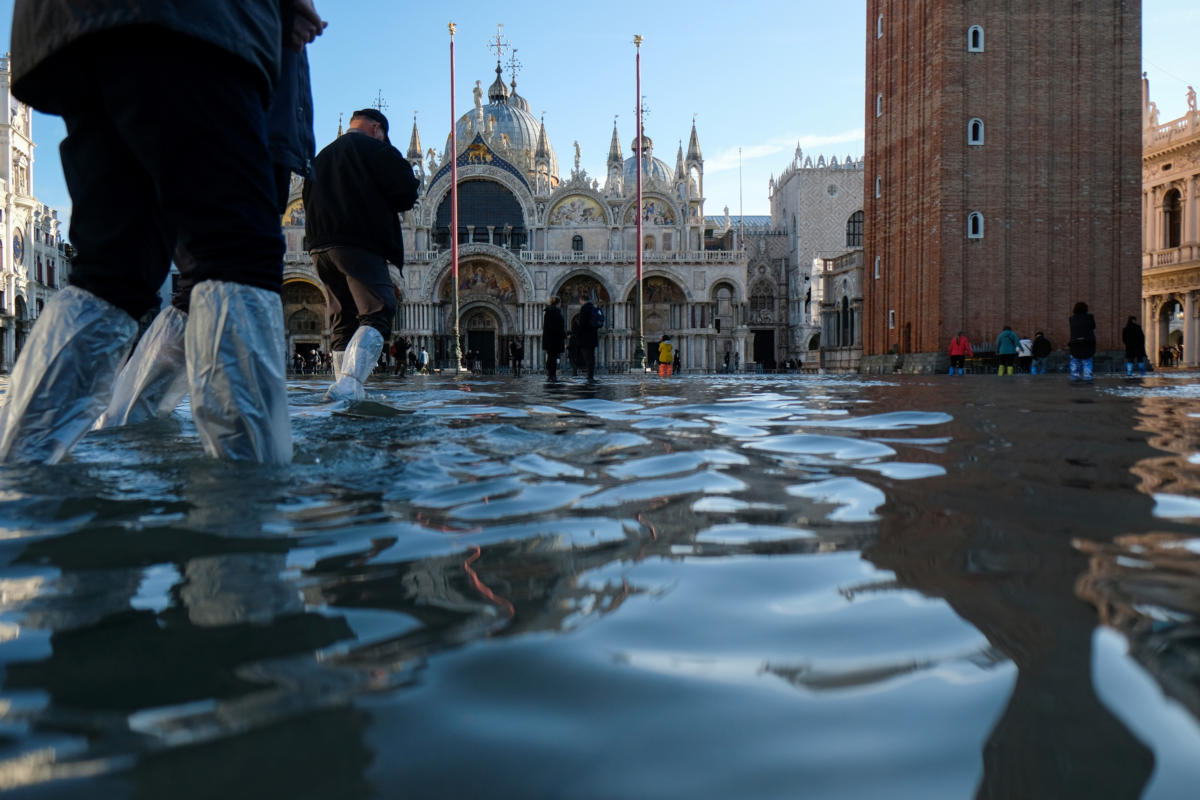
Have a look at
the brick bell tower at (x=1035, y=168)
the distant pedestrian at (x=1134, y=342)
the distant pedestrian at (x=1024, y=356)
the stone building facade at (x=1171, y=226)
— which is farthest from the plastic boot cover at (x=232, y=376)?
the stone building facade at (x=1171, y=226)

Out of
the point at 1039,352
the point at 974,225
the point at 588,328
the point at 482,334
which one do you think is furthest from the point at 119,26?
the point at 482,334

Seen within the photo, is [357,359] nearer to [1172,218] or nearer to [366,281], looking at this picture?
[366,281]

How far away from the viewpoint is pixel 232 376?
2408 millimetres

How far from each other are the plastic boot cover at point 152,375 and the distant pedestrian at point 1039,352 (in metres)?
20.7

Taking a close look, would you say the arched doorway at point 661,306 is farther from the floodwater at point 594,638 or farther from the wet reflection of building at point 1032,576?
the floodwater at point 594,638

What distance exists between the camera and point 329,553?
149 centimetres

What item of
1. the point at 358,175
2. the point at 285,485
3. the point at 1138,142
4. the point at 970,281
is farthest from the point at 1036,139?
the point at 285,485

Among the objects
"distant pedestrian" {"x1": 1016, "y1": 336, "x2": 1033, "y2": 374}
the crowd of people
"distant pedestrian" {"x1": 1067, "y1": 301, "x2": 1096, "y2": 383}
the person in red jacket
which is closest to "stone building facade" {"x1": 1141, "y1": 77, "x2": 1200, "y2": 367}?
the crowd of people

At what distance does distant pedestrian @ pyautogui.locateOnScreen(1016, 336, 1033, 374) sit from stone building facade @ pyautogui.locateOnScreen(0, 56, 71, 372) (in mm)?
36539

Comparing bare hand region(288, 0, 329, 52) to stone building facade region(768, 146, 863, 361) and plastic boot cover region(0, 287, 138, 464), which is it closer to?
plastic boot cover region(0, 287, 138, 464)

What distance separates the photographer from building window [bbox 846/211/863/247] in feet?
171

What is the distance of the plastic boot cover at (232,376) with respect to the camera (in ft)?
7.91

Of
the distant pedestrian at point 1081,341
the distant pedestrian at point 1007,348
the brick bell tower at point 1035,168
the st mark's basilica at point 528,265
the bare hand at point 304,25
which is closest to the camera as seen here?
the bare hand at point 304,25

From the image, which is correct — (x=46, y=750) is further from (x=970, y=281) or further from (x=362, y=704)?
(x=970, y=281)
